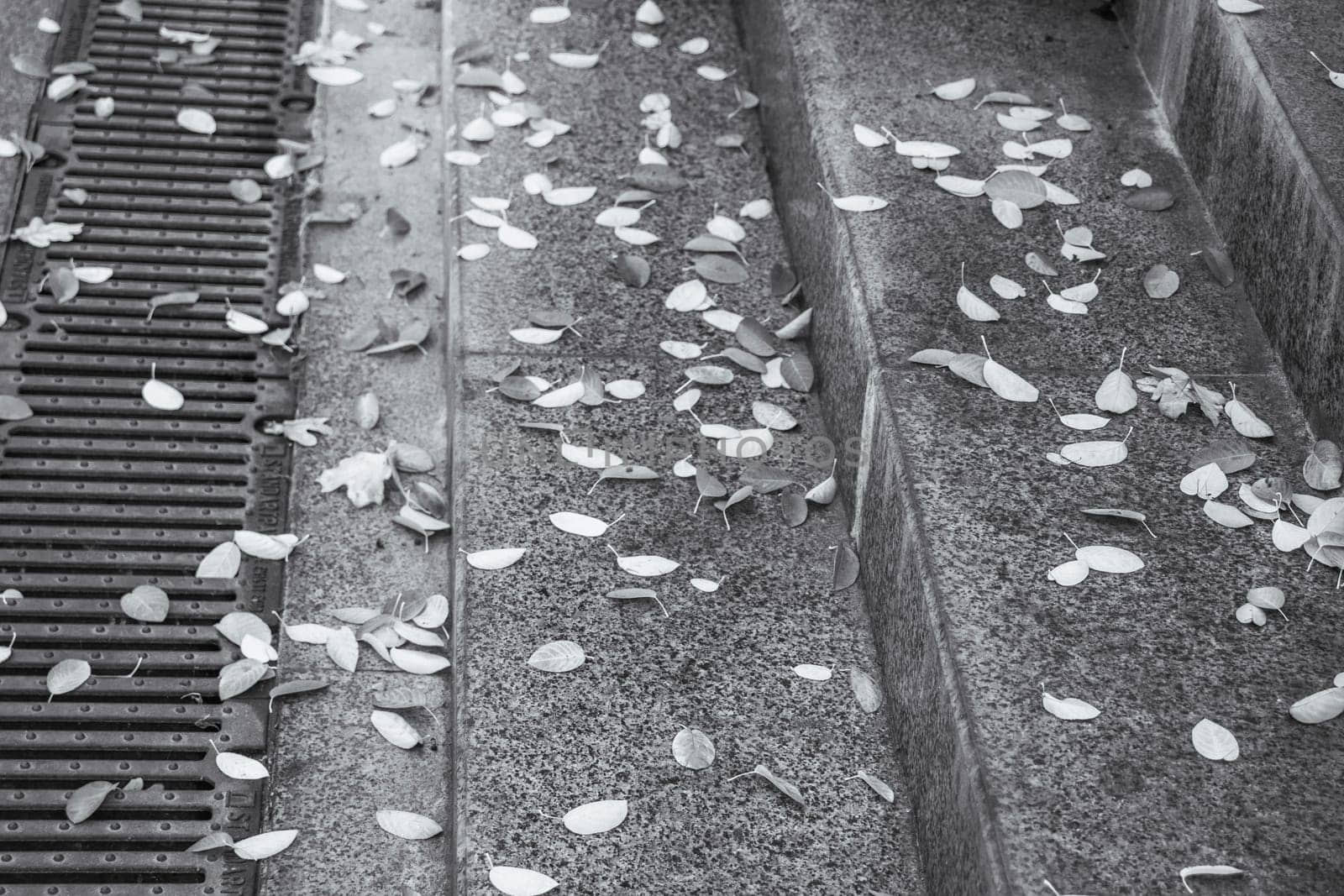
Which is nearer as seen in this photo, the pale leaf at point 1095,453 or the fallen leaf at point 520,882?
the fallen leaf at point 520,882

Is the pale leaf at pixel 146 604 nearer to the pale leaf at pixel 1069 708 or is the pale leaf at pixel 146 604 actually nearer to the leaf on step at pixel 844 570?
the leaf on step at pixel 844 570

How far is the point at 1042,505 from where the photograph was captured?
2.01m

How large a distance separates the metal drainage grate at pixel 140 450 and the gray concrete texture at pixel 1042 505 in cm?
105

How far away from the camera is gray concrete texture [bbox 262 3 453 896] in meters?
2.01

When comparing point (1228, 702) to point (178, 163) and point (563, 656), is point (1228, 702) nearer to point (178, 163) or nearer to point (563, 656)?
point (563, 656)

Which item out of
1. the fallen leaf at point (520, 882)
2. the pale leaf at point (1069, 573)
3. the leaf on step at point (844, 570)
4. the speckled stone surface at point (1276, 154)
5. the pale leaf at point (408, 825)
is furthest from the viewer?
the leaf on step at point (844, 570)

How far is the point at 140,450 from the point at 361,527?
470 mm

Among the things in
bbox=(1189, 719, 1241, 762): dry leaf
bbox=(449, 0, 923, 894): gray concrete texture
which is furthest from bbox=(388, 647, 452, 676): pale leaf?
bbox=(1189, 719, 1241, 762): dry leaf

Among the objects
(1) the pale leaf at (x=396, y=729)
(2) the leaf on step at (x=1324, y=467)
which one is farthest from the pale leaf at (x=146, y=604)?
(2) the leaf on step at (x=1324, y=467)

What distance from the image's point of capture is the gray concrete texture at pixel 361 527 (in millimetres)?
2012

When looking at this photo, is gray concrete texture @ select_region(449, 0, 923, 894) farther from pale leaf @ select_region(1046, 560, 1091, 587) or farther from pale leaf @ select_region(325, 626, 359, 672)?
pale leaf @ select_region(1046, 560, 1091, 587)

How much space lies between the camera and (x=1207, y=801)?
163cm

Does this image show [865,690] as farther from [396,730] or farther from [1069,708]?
[396,730]

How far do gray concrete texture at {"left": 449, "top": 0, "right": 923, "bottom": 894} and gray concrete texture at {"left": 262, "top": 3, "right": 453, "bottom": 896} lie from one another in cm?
17
